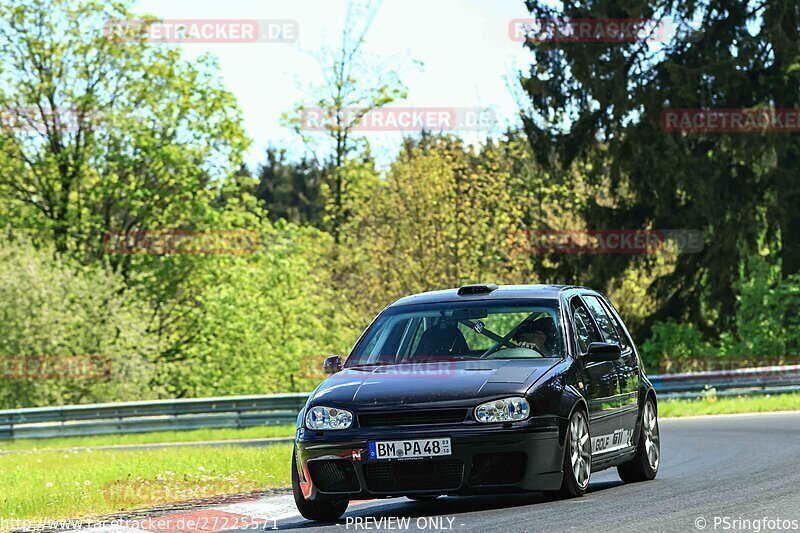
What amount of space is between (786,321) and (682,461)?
24.3 meters

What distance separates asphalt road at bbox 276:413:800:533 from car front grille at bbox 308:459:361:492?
0.80 feet

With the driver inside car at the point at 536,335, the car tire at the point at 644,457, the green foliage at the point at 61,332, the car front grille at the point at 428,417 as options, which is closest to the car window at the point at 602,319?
the car tire at the point at 644,457

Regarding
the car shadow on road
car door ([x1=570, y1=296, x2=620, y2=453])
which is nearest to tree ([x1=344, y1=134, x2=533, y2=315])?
car door ([x1=570, y1=296, x2=620, y2=453])

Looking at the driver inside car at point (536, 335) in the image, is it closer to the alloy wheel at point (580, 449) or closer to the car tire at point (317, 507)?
the alloy wheel at point (580, 449)

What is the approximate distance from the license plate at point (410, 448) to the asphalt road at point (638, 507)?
419 millimetres

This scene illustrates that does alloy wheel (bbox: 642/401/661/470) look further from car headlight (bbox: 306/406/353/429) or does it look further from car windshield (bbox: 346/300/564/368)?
car headlight (bbox: 306/406/353/429)

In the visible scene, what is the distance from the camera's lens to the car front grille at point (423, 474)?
8953 mm

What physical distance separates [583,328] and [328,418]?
8.57ft

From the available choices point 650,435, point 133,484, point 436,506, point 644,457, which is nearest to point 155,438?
point 133,484

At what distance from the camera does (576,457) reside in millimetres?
9648

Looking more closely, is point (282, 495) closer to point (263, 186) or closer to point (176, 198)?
point (176, 198)

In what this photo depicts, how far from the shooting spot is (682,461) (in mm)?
14711

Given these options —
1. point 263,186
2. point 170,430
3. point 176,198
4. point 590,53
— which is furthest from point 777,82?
point 263,186

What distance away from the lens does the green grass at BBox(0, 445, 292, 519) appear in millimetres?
10891
